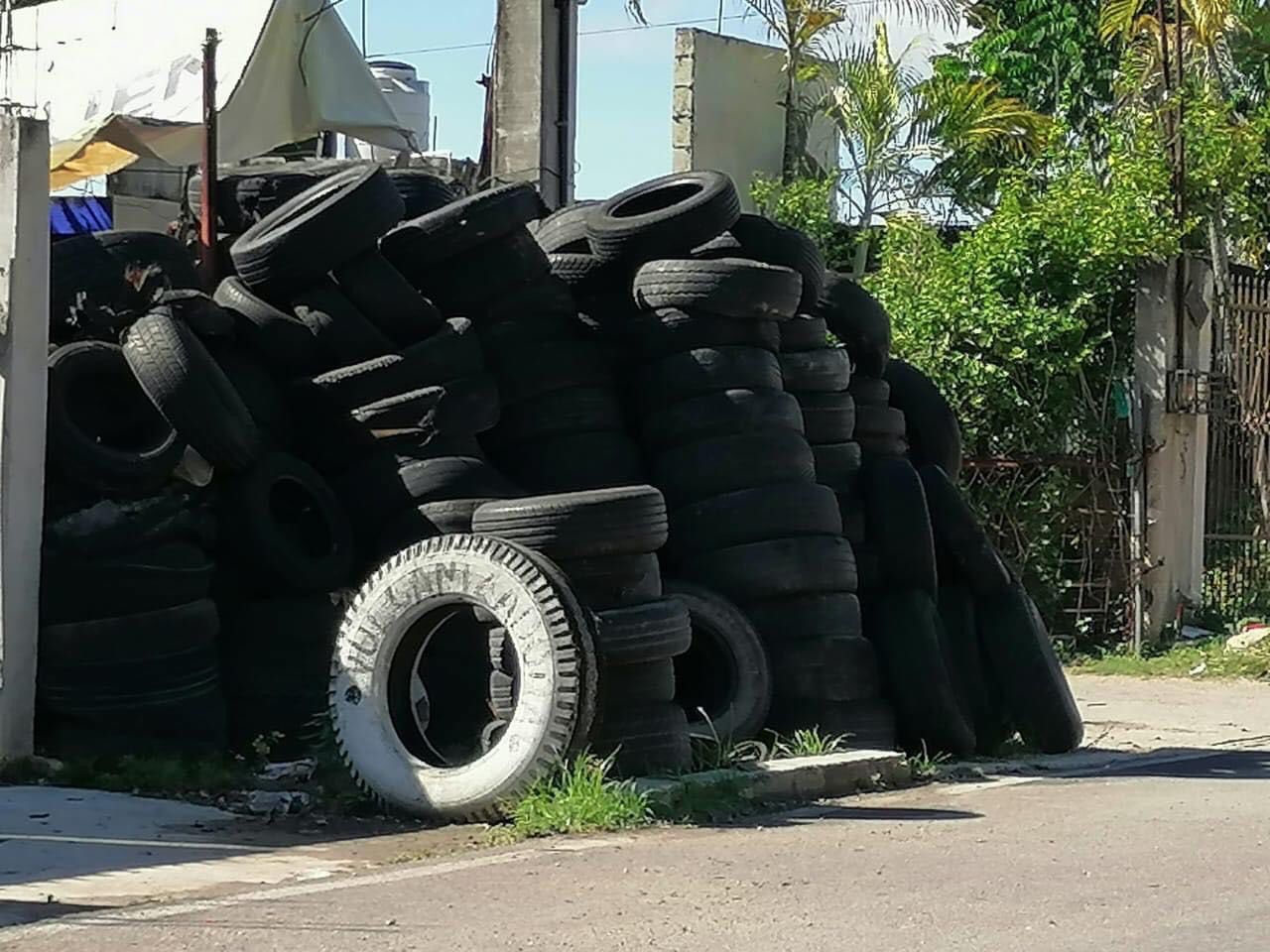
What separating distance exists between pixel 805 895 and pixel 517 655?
248 centimetres

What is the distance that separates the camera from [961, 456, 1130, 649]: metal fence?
21.8 m

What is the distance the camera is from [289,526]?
40.9 ft

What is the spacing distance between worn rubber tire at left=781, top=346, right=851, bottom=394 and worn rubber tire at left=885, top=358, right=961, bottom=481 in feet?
4.50

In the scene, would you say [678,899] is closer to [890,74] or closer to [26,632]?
[26,632]

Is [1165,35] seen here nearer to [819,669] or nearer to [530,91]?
[530,91]

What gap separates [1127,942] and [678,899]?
5.75 feet

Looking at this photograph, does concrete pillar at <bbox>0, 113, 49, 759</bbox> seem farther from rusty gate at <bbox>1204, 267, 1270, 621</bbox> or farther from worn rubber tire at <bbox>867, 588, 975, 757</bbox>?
rusty gate at <bbox>1204, 267, 1270, 621</bbox>

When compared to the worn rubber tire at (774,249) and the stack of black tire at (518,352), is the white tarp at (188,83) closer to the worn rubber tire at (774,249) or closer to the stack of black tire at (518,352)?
the stack of black tire at (518,352)

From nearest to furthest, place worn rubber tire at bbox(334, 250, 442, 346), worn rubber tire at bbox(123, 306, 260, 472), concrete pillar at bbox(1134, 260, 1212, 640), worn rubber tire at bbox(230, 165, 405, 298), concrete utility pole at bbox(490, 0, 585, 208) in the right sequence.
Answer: worn rubber tire at bbox(123, 306, 260, 472) < worn rubber tire at bbox(230, 165, 405, 298) < worn rubber tire at bbox(334, 250, 442, 346) < concrete utility pole at bbox(490, 0, 585, 208) < concrete pillar at bbox(1134, 260, 1212, 640)

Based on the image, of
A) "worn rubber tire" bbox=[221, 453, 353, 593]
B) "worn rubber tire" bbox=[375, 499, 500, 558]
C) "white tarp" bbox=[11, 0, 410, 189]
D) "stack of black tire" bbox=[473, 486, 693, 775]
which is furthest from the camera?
"white tarp" bbox=[11, 0, 410, 189]

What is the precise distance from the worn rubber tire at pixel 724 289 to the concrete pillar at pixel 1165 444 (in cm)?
963

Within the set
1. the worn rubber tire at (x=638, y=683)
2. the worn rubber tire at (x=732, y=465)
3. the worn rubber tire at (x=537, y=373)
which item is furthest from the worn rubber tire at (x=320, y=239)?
the worn rubber tire at (x=638, y=683)

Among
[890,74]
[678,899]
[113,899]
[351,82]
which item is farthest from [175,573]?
[890,74]

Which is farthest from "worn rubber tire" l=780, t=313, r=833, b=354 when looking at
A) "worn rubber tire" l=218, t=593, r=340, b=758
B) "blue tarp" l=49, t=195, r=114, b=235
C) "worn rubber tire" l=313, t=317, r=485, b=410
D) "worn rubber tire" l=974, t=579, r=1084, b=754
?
"blue tarp" l=49, t=195, r=114, b=235
